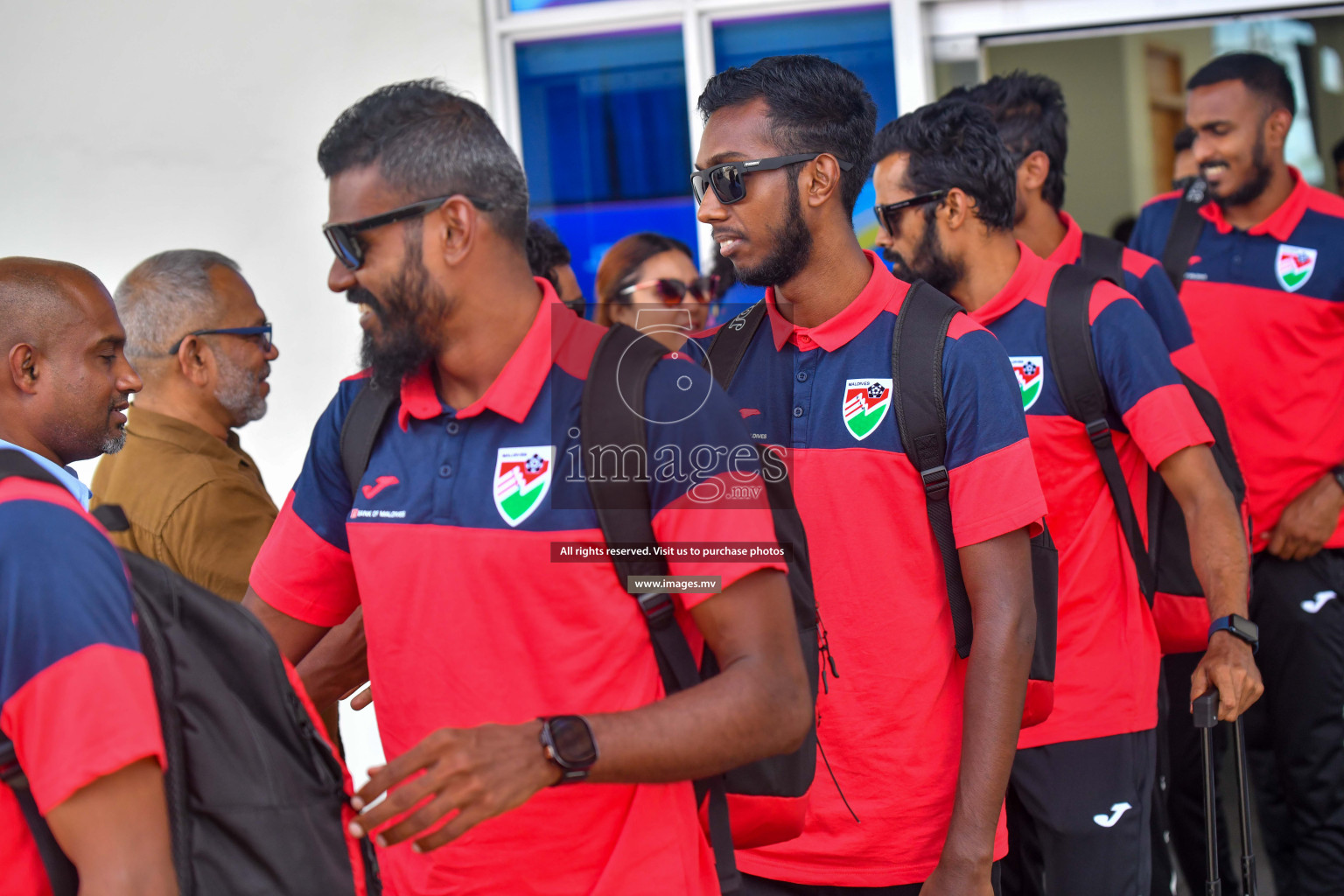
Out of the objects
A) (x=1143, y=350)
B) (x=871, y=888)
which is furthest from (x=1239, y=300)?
(x=871, y=888)

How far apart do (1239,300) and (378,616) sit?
145 inches

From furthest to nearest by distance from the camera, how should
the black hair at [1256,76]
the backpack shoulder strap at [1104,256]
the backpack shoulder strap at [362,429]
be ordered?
the black hair at [1256,76], the backpack shoulder strap at [1104,256], the backpack shoulder strap at [362,429]

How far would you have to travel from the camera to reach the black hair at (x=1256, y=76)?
4.74 m

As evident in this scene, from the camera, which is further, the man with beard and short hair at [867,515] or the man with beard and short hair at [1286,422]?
the man with beard and short hair at [1286,422]

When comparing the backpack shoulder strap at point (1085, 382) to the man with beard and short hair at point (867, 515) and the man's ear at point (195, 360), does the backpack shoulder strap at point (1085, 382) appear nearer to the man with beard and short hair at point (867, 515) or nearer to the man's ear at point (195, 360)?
the man with beard and short hair at point (867, 515)

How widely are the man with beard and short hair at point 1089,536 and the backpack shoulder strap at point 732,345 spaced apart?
683 mm

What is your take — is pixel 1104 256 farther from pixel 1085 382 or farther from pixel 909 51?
pixel 909 51

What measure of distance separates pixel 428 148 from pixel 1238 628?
2.41m

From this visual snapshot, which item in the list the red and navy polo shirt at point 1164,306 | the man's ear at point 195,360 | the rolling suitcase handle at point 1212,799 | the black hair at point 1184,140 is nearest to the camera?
the rolling suitcase handle at point 1212,799

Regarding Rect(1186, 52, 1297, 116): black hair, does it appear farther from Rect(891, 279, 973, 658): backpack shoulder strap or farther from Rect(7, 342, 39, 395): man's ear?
Rect(7, 342, 39, 395): man's ear

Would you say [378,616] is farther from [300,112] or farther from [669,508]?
[300,112]

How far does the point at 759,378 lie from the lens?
271 centimetres

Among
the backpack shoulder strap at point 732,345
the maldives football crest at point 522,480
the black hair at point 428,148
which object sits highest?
the black hair at point 428,148

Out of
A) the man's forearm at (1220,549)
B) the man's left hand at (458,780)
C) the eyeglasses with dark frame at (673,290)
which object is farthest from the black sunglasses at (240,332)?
the man's forearm at (1220,549)
